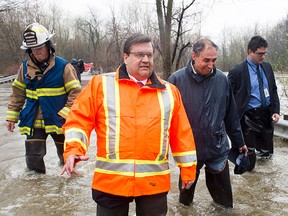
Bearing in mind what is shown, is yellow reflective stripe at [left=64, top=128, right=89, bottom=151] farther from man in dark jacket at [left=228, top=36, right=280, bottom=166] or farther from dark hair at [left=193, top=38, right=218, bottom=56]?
man in dark jacket at [left=228, top=36, right=280, bottom=166]

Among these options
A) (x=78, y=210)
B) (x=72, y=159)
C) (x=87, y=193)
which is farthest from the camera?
(x=87, y=193)

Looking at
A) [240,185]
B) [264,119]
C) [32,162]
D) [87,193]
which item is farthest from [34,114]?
[264,119]

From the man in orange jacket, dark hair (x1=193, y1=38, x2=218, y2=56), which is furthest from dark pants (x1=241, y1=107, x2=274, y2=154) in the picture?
Answer: the man in orange jacket

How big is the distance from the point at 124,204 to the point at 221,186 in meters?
1.55

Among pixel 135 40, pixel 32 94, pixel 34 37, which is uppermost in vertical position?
pixel 34 37

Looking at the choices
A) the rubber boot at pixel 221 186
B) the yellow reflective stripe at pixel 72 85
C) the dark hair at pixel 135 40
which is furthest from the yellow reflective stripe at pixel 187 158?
the yellow reflective stripe at pixel 72 85

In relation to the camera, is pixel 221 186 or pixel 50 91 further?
pixel 50 91

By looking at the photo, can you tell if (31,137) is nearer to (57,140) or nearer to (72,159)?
(57,140)

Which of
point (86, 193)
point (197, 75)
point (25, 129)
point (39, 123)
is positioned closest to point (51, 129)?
point (39, 123)

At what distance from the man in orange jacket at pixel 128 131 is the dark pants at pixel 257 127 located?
2.95 m

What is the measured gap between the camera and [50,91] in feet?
16.0

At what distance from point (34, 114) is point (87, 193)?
130 cm

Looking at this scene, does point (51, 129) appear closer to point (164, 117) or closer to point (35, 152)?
point (35, 152)

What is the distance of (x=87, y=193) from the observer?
15.3 feet
